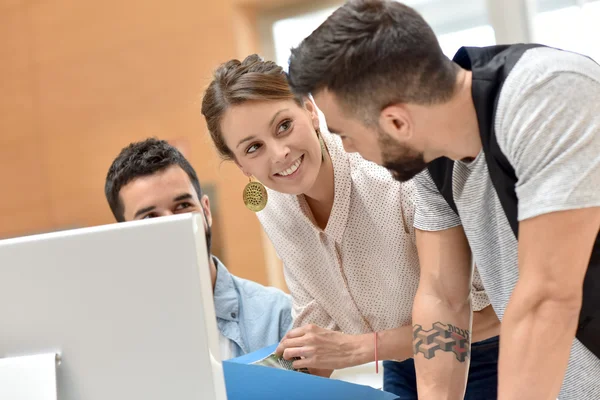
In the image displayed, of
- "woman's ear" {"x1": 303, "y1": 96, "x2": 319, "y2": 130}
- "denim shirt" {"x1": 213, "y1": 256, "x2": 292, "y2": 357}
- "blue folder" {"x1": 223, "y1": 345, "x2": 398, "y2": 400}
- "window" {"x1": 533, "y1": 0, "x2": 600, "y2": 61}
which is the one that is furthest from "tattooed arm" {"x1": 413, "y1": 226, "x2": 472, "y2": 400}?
"window" {"x1": 533, "y1": 0, "x2": 600, "y2": 61}

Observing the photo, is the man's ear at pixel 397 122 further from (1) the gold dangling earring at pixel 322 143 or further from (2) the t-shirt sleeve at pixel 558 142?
(1) the gold dangling earring at pixel 322 143

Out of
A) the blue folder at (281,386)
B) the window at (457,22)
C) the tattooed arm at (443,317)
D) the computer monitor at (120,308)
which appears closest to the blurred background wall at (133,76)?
the window at (457,22)

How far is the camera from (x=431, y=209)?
1.15 meters

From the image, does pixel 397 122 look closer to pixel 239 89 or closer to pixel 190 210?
pixel 239 89

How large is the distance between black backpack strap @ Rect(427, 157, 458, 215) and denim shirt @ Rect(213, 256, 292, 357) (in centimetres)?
69

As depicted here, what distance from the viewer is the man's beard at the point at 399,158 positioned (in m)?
0.94

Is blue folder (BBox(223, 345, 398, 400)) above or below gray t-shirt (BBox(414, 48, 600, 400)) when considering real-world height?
below

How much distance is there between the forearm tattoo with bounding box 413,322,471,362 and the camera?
3.59 feet

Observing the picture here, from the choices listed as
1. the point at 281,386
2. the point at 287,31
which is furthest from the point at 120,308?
the point at 287,31

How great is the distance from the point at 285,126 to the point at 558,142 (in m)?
0.66

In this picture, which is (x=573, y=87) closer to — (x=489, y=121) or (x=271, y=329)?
(x=489, y=121)

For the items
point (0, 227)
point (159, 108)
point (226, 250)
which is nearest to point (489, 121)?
point (226, 250)

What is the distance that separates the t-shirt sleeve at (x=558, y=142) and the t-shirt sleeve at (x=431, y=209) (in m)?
0.29

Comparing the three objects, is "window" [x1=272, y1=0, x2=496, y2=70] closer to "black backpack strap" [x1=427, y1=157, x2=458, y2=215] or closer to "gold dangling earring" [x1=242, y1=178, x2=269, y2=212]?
"gold dangling earring" [x1=242, y1=178, x2=269, y2=212]
